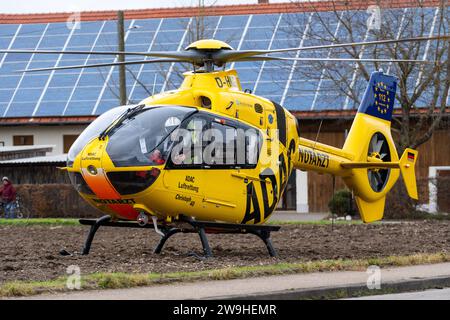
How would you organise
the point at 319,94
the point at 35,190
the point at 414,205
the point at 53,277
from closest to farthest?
the point at 53,277, the point at 414,205, the point at 35,190, the point at 319,94

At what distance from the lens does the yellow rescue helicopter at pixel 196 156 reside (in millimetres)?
19047

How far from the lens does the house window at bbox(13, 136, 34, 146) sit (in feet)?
170

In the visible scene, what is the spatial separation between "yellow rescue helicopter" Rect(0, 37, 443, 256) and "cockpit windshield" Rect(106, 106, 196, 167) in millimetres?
18

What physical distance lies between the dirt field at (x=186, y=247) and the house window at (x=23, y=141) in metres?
20.5

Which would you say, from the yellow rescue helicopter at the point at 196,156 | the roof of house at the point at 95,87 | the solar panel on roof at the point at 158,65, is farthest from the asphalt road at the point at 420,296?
the roof of house at the point at 95,87

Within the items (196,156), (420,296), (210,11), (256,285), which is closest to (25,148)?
(210,11)

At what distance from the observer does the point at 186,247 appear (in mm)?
23266

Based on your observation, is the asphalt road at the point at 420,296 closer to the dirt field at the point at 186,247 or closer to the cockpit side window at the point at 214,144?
the dirt field at the point at 186,247

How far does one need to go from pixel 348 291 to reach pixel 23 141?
38.6m

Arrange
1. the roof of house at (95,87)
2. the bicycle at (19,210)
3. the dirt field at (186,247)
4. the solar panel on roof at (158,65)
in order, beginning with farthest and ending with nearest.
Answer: the roof of house at (95,87) → the solar panel on roof at (158,65) → the bicycle at (19,210) → the dirt field at (186,247)

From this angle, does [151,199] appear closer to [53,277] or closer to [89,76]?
[53,277]
